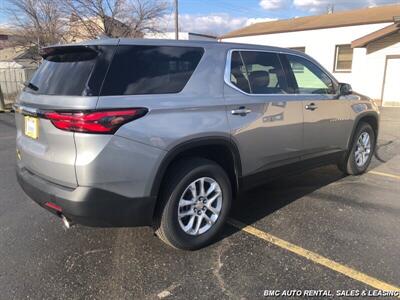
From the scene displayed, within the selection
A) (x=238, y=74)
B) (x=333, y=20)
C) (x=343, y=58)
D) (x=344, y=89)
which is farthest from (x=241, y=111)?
(x=333, y=20)

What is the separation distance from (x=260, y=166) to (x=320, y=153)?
124 cm

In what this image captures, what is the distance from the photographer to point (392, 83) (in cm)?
1720

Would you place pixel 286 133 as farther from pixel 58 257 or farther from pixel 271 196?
pixel 58 257

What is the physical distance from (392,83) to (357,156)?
13.5 meters

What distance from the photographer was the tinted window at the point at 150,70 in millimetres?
2904

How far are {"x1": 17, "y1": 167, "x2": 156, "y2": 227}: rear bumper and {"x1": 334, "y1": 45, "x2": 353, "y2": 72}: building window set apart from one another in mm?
19583

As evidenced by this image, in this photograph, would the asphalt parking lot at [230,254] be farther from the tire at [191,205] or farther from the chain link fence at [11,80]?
the chain link fence at [11,80]

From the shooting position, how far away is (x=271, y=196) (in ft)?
15.9

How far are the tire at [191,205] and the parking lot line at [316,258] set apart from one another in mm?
393

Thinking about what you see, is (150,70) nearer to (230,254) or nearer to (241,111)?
(241,111)

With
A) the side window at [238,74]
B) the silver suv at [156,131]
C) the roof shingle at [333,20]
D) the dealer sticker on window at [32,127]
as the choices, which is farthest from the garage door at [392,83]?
the dealer sticker on window at [32,127]

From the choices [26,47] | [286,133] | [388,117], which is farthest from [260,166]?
[26,47]

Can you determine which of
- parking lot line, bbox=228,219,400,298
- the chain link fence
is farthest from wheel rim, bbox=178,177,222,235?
the chain link fence

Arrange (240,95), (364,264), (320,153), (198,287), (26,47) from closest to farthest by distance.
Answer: (198,287), (364,264), (240,95), (320,153), (26,47)
